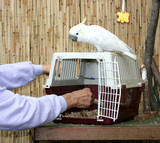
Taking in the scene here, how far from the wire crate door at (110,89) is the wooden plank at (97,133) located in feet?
0.20

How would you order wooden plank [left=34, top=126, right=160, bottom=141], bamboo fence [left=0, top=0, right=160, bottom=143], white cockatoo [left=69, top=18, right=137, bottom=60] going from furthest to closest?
bamboo fence [left=0, top=0, right=160, bottom=143]
white cockatoo [left=69, top=18, right=137, bottom=60]
wooden plank [left=34, top=126, right=160, bottom=141]

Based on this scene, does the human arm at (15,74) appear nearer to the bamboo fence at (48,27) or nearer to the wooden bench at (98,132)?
the wooden bench at (98,132)

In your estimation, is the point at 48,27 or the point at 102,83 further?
the point at 48,27

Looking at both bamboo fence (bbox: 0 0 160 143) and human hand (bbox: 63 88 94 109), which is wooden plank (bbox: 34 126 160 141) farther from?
bamboo fence (bbox: 0 0 160 143)

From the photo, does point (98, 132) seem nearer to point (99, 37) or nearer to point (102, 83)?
point (102, 83)

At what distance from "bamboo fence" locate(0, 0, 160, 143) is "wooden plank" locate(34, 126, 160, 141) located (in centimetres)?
85

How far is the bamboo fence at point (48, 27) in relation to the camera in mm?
1932

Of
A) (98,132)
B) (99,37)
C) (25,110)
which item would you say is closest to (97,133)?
(98,132)

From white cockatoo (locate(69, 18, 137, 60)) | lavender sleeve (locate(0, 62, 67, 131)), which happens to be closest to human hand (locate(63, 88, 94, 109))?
lavender sleeve (locate(0, 62, 67, 131))

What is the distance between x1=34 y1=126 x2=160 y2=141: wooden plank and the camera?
1.11 metres

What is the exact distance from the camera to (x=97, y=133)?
1.11 metres

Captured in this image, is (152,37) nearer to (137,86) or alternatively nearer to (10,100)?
(137,86)

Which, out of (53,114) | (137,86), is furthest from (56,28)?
(53,114)

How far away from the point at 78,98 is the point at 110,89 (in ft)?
0.46
